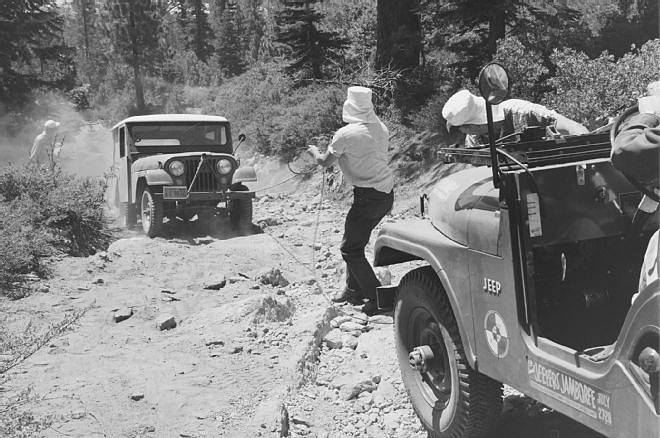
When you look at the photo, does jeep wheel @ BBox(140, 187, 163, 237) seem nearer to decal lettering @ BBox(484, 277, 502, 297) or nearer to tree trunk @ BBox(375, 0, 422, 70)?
tree trunk @ BBox(375, 0, 422, 70)

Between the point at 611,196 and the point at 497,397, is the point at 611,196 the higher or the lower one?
the higher one

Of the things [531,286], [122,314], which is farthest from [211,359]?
[531,286]

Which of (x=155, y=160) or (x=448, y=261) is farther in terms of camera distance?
(x=155, y=160)

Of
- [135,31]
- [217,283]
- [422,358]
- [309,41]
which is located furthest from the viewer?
[135,31]

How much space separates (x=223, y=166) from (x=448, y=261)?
25.5 feet

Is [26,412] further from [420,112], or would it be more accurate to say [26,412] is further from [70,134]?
[70,134]

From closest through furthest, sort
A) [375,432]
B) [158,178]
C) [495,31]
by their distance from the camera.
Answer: [375,432]
[158,178]
[495,31]

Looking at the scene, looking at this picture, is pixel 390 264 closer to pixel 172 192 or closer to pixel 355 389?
pixel 355 389

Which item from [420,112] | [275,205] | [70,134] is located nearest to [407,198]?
[420,112]

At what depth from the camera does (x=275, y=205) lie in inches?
563

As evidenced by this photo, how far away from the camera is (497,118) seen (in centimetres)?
477

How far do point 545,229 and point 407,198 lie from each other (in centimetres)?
861

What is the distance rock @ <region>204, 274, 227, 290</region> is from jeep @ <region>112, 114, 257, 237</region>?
2773 mm

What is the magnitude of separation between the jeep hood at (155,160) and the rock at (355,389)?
6.71 m
